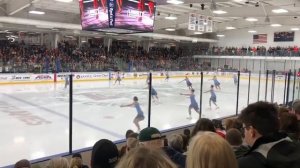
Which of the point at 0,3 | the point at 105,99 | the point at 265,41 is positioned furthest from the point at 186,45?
the point at 105,99

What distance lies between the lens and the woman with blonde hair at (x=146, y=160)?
1031 mm

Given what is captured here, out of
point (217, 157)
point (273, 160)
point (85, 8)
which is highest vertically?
point (85, 8)

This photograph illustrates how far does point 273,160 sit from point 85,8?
7.73 meters

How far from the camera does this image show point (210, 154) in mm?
1220

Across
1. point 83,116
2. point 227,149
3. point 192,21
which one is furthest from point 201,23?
point 227,149

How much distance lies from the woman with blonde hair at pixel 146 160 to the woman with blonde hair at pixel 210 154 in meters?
0.19

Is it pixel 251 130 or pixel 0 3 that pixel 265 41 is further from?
pixel 251 130

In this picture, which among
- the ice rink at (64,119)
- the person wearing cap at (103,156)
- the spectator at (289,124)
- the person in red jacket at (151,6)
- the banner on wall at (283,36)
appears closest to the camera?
the person wearing cap at (103,156)

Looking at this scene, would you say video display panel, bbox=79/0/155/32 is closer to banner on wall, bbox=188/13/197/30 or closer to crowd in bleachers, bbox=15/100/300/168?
crowd in bleachers, bbox=15/100/300/168

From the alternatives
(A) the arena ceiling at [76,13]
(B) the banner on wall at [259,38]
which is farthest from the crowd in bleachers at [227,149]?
(B) the banner on wall at [259,38]

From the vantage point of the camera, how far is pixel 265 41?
1409 inches

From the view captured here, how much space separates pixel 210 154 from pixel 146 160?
298 mm

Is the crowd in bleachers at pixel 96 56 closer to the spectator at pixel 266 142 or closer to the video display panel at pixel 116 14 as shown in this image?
the video display panel at pixel 116 14

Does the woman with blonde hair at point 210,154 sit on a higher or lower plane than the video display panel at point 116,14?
lower
